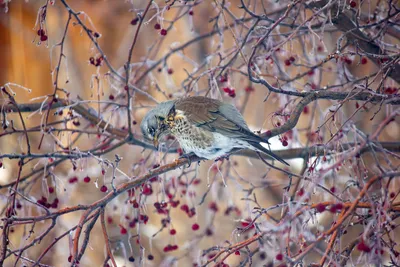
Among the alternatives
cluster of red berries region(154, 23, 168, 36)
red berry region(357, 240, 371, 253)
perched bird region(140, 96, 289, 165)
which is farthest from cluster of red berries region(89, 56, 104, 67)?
red berry region(357, 240, 371, 253)

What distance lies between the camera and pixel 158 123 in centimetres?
340

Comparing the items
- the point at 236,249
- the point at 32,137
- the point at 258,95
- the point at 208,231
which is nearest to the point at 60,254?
the point at 32,137

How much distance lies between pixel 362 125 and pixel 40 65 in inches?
160

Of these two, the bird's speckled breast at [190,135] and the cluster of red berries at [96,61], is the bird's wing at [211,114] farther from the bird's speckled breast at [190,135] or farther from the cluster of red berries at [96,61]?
the cluster of red berries at [96,61]

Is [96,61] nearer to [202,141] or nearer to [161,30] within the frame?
[161,30]

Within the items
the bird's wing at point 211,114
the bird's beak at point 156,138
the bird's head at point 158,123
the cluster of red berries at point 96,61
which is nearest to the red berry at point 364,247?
the bird's wing at point 211,114

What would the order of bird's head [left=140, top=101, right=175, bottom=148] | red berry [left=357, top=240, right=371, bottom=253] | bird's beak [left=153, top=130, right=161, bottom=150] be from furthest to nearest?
bird's head [left=140, top=101, right=175, bottom=148]
bird's beak [left=153, top=130, right=161, bottom=150]
red berry [left=357, top=240, right=371, bottom=253]

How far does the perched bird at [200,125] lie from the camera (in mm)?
3121

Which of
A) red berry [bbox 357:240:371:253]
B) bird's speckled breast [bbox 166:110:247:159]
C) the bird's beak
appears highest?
the bird's beak

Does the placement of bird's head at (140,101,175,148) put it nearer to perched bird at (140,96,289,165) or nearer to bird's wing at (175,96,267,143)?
perched bird at (140,96,289,165)

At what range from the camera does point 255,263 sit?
206 inches

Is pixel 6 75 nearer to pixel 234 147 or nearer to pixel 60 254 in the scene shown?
pixel 60 254

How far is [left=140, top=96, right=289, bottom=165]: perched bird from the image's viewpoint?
312 cm

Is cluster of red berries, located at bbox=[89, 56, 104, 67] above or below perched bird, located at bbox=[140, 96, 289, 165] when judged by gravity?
above
